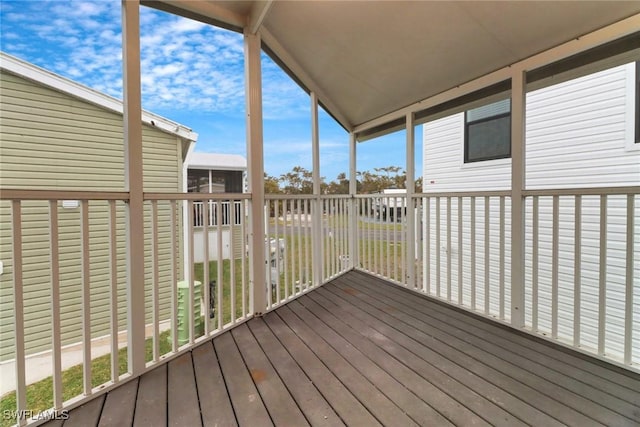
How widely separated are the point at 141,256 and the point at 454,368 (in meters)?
1.90

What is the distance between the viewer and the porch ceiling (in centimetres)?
166

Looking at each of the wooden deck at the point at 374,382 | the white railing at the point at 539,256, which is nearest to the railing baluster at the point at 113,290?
the wooden deck at the point at 374,382

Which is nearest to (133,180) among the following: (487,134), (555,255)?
(555,255)

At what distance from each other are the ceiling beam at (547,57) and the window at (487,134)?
1.78 ft

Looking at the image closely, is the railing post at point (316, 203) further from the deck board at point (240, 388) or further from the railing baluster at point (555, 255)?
the railing baluster at point (555, 255)

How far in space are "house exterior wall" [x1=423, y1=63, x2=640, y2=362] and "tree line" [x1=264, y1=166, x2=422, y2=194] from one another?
97 centimetres

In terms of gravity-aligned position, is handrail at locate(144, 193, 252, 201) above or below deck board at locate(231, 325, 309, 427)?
above

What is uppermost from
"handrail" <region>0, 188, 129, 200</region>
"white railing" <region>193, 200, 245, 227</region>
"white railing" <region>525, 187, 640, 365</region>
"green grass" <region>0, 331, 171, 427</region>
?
"handrail" <region>0, 188, 129, 200</region>

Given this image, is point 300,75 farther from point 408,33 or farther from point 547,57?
point 547,57

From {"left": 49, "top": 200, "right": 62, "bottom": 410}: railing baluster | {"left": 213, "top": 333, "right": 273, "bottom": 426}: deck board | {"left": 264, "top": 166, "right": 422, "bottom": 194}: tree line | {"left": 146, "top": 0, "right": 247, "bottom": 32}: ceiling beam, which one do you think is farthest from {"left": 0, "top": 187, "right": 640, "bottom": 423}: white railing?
{"left": 146, "top": 0, "right": 247, "bottom": 32}: ceiling beam

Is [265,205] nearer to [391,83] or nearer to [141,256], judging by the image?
[141,256]

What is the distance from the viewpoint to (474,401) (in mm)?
1366

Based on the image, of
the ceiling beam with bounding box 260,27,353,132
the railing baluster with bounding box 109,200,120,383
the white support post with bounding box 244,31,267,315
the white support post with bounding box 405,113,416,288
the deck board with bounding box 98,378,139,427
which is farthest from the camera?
the white support post with bounding box 405,113,416,288

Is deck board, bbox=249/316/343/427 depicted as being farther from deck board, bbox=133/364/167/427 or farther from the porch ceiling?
the porch ceiling
